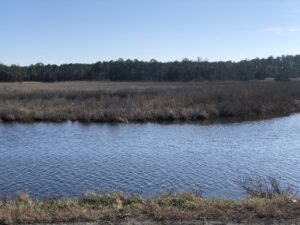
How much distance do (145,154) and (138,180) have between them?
6.03 meters

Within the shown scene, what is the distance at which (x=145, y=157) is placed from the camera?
2206 cm

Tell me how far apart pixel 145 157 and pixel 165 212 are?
531 inches

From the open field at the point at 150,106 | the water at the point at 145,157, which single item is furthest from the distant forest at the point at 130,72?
the water at the point at 145,157

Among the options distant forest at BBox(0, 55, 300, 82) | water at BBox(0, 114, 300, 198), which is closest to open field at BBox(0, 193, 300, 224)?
water at BBox(0, 114, 300, 198)

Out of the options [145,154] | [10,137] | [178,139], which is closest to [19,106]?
[10,137]

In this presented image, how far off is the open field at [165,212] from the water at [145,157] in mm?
5121

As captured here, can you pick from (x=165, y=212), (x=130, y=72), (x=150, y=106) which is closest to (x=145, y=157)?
(x=165, y=212)

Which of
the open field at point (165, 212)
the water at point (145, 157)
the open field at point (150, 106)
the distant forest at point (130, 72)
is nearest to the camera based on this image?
the open field at point (165, 212)

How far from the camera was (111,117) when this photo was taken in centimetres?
3869

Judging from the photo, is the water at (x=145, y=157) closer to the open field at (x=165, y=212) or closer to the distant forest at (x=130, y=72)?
the open field at (x=165, y=212)

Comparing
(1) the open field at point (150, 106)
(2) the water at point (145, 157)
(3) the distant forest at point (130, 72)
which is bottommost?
(2) the water at point (145, 157)

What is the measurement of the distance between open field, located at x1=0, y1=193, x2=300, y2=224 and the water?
5121 millimetres

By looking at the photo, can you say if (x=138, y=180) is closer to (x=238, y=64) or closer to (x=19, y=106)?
(x=19, y=106)

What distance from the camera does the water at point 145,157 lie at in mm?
16359
